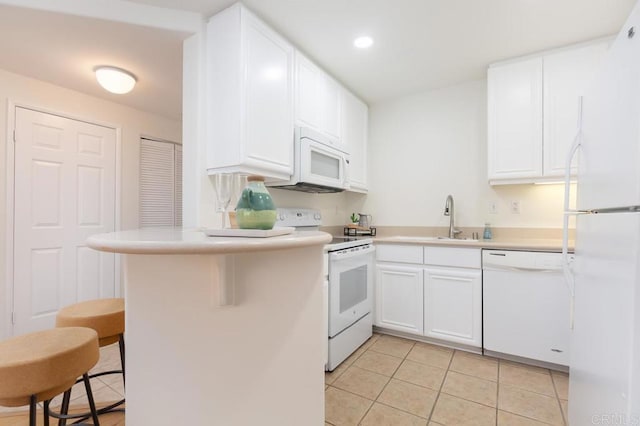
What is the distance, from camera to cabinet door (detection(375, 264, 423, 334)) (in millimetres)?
2547

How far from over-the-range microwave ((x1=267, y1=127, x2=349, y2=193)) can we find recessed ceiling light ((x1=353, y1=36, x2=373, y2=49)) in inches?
28.1

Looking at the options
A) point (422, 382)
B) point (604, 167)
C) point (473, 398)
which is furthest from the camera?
point (422, 382)

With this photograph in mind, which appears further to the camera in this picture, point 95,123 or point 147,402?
point 95,123

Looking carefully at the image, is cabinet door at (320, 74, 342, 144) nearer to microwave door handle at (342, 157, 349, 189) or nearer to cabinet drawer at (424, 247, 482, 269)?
microwave door handle at (342, 157, 349, 189)

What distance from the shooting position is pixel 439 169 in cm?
302

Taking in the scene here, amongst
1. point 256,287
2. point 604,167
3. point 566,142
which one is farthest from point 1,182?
point 566,142

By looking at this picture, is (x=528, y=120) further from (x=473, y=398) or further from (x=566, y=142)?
(x=473, y=398)

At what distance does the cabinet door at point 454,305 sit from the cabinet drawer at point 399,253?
149 millimetres

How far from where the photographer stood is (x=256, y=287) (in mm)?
1025

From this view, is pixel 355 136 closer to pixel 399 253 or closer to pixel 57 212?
pixel 399 253

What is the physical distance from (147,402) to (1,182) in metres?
2.49

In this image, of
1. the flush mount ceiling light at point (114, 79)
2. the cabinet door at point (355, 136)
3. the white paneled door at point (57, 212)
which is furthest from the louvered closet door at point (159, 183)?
the cabinet door at point (355, 136)

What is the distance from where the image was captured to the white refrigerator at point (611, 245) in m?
0.74

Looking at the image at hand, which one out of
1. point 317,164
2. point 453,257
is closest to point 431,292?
point 453,257
